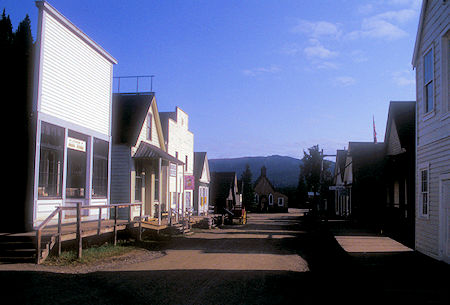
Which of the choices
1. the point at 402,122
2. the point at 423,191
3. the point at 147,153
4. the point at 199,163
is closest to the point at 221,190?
the point at 199,163

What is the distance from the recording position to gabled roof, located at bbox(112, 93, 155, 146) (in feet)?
71.9

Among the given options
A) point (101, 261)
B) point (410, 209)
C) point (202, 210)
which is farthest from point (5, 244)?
point (202, 210)

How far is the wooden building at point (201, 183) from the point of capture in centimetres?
4071

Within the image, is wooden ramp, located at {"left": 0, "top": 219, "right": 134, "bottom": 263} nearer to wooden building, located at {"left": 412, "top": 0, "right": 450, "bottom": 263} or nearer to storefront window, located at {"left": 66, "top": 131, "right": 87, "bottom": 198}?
storefront window, located at {"left": 66, "top": 131, "right": 87, "bottom": 198}

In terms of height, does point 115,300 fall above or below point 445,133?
below

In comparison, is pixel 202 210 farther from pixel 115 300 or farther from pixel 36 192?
pixel 115 300

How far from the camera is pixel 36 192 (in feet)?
42.2

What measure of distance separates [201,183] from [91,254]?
28663 mm

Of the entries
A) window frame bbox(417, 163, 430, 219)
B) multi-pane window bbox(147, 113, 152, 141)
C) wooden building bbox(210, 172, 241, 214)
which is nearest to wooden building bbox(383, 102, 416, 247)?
window frame bbox(417, 163, 430, 219)

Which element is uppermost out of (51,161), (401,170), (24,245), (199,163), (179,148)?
(179,148)

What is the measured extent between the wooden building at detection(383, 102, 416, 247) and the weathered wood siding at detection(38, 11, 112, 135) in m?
12.9

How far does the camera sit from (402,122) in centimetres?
2489

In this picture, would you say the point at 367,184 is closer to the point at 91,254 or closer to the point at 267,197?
the point at 91,254

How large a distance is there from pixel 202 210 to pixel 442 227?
104ft
